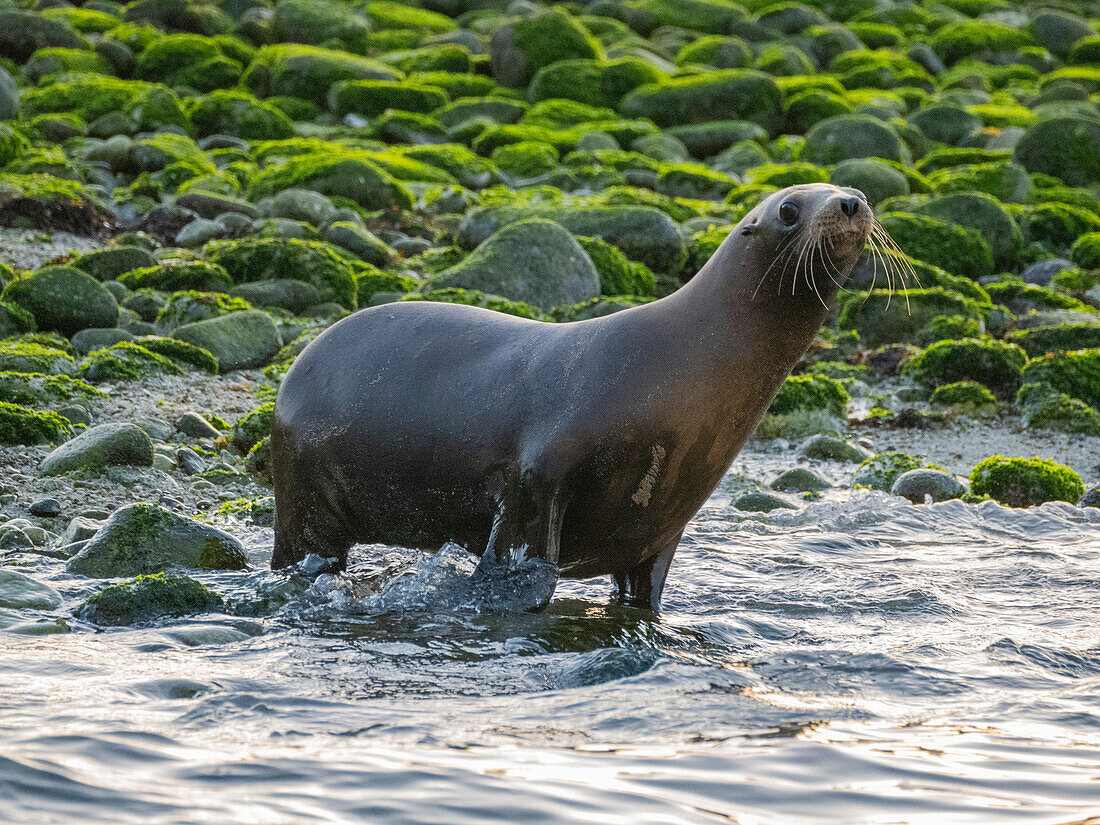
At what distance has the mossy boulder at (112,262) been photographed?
13125mm

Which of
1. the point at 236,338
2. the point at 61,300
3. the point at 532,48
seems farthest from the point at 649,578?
the point at 532,48

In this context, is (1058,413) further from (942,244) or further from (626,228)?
(942,244)

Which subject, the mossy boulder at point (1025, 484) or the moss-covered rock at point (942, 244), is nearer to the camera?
the mossy boulder at point (1025, 484)

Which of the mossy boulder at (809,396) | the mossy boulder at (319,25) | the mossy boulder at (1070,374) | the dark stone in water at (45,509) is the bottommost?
the dark stone in water at (45,509)

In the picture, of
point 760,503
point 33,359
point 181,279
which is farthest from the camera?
point 181,279

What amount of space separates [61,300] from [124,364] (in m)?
1.57

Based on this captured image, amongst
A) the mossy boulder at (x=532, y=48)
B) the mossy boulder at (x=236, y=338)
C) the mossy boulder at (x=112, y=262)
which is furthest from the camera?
the mossy boulder at (x=532, y=48)

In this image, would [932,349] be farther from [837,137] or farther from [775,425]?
[837,137]

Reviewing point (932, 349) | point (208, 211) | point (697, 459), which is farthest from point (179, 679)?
point (208, 211)

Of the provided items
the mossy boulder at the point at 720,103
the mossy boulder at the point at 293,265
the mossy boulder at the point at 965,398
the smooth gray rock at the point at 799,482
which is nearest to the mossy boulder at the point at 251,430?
the smooth gray rock at the point at 799,482

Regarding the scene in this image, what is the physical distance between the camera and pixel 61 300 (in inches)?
436

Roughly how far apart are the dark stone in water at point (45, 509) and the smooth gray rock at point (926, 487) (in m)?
5.33

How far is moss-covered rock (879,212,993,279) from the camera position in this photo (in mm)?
16547

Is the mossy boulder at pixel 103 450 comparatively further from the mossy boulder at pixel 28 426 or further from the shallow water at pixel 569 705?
the shallow water at pixel 569 705
